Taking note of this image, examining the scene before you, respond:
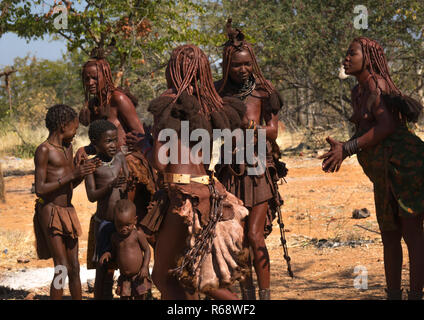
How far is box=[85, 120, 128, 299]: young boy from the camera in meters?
4.53

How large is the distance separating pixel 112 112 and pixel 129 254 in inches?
51.5

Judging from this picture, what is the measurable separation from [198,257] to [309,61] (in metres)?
15.1

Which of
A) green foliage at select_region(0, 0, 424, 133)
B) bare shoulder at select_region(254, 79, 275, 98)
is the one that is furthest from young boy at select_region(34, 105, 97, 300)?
green foliage at select_region(0, 0, 424, 133)

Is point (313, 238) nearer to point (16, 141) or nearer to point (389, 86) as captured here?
point (389, 86)

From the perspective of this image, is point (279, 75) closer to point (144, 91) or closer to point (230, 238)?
point (144, 91)

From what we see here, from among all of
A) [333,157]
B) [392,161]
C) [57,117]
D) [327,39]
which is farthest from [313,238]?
[327,39]

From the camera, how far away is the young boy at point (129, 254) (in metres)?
4.33

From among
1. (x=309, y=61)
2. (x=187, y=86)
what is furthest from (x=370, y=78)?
(x=309, y=61)

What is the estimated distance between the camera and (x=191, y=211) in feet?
11.2

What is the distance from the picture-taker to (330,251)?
714cm

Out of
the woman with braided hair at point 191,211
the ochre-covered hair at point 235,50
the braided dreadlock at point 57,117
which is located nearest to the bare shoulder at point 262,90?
the ochre-covered hair at point 235,50
